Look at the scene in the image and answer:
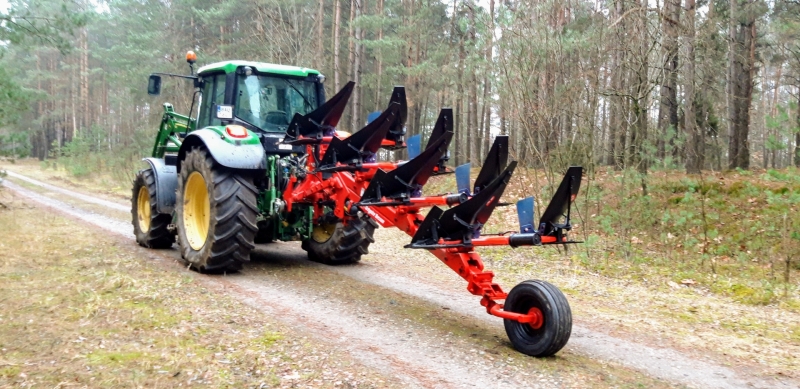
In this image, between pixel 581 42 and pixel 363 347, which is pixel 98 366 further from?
pixel 581 42

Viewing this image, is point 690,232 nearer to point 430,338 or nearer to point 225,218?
point 430,338

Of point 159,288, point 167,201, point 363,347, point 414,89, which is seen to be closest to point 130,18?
point 414,89

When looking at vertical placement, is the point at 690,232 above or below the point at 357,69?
below

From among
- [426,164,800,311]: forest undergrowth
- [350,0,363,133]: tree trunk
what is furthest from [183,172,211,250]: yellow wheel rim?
[350,0,363,133]: tree trunk

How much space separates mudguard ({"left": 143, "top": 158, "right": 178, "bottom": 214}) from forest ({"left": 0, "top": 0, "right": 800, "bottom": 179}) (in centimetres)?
507

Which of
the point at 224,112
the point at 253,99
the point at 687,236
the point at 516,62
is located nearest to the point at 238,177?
the point at 224,112

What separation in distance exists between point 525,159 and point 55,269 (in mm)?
6983

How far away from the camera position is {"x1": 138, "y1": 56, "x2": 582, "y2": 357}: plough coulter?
4105mm

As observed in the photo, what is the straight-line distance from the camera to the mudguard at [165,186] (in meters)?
7.84

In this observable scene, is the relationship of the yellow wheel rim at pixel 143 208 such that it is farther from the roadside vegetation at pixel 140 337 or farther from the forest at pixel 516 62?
the forest at pixel 516 62

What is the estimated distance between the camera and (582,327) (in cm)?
479

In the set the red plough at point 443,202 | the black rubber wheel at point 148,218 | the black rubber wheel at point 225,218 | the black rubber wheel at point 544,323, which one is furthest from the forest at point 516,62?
the black rubber wheel at point 544,323

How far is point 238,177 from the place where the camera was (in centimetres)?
637

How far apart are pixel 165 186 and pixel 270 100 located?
6.64 ft
